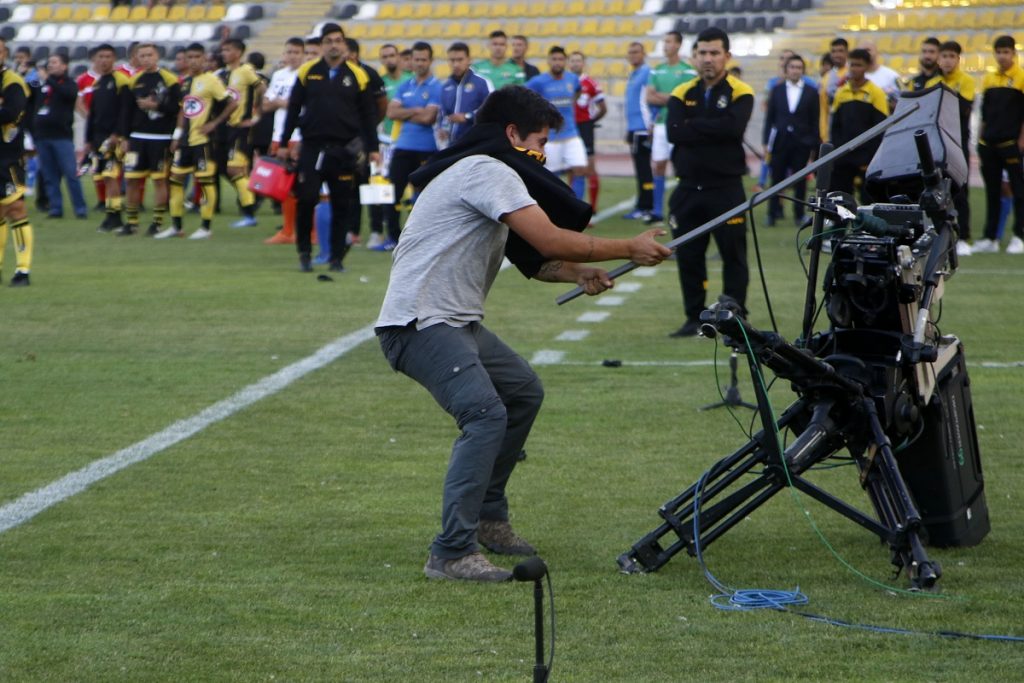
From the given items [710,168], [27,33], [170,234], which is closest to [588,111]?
[170,234]

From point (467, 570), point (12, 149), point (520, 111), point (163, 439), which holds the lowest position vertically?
point (163, 439)

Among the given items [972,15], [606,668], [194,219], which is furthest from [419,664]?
[972,15]

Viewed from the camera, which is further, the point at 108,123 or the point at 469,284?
the point at 108,123

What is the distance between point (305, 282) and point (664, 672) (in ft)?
32.2

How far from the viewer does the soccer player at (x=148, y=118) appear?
17844mm

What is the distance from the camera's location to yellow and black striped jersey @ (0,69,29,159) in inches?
497

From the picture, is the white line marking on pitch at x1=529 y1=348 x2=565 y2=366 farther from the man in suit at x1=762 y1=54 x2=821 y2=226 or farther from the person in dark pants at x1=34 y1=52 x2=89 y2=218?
the person in dark pants at x1=34 y1=52 x2=89 y2=218

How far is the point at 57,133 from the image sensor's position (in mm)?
20219

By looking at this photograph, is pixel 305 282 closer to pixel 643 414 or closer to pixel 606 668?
pixel 643 414

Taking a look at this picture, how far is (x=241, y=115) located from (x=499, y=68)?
10.8ft

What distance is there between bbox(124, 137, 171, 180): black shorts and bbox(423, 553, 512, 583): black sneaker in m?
13.7

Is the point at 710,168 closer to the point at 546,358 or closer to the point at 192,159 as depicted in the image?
the point at 546,358

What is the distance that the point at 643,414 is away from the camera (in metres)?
8.10

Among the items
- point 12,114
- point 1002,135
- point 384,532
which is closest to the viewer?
point 384,532
